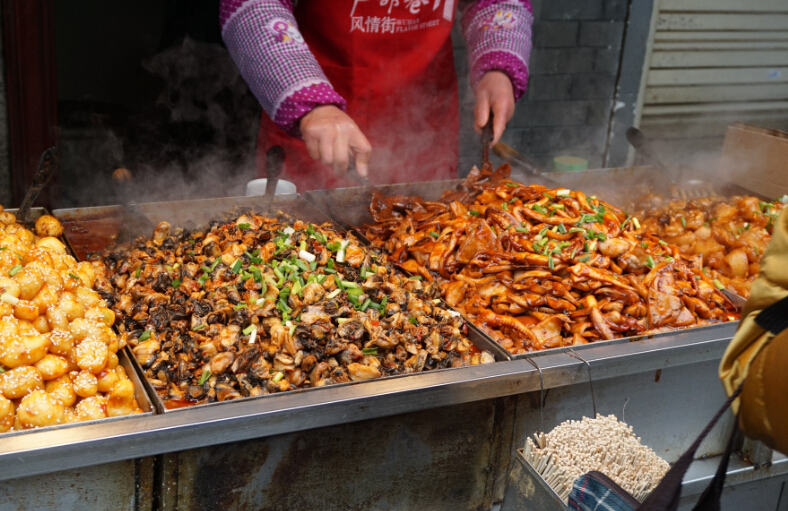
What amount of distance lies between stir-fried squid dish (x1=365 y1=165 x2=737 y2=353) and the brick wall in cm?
269

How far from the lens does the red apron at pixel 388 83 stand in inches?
153

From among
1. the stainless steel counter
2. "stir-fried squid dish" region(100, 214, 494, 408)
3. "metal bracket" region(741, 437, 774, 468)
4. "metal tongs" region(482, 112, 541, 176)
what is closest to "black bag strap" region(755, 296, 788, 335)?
the stainless steel counter

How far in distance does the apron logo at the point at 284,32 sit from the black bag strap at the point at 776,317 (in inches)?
108

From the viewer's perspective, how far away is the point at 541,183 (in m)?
3.81

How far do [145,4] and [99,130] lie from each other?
91cm

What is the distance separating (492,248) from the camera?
9.25ft

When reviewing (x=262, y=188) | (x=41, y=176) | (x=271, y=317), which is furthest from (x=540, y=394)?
(x=41, y=176)

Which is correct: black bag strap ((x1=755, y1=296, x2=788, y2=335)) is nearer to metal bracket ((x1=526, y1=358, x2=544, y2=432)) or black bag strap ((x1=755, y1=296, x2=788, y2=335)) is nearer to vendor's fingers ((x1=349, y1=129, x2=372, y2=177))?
metal bracket ((x1=526, y1=358, x2=544, y2=432))

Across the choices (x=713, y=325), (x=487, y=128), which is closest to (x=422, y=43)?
(x=487, y=128)

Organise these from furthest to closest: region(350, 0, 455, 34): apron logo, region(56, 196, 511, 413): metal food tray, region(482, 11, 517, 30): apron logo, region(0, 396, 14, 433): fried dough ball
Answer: region(482, 11, 517, 30): apron logo → region(350, 0, 455, 34): apron logo → region(56, 196, 511, 413): metal food tray → region(0, 396, 14, 433): fried dough ball

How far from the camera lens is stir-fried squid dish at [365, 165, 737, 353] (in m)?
2.46

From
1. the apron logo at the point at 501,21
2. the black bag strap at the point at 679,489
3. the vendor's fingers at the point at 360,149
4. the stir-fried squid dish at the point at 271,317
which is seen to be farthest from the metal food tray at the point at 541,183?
the black bag strap at the point at 679,489

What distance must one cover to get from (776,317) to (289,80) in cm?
259

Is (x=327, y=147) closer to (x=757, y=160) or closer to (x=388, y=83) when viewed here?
(x=388, y=83)
